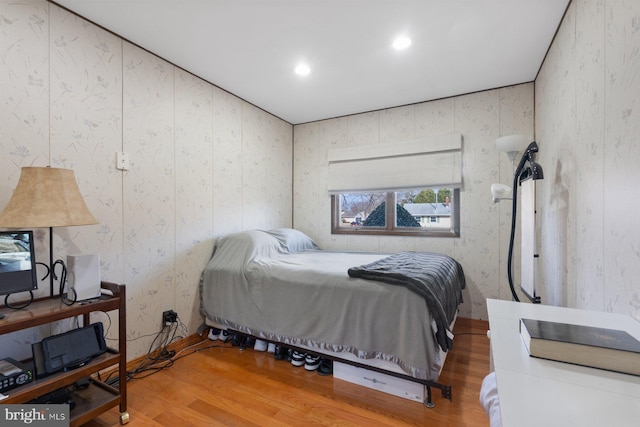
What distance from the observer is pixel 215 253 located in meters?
2.79

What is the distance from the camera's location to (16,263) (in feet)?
4.66

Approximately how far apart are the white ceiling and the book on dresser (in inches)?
75.3

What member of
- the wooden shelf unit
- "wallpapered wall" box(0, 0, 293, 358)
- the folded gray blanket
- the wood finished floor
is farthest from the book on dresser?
"wallpapered wall" box(0, 0, 293, 358)

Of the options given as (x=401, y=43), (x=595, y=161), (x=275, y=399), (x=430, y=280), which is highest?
(x=401, y=43)

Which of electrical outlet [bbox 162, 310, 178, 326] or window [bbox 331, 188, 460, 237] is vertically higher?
window [bbox 331, 188, 460, 237]

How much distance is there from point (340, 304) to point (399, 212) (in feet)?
6.05

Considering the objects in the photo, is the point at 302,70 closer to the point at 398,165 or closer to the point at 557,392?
the point at 398,165

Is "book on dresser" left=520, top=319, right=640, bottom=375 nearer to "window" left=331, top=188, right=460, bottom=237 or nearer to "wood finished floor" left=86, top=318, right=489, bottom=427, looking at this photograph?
"wood finished floor" left=86, top=318, right=489, bottom=427

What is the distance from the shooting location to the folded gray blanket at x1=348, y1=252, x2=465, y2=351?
1711mm

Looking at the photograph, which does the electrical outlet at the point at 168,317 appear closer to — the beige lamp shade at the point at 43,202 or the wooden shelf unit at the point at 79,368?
the wooden shelf unit at the point at 79,368

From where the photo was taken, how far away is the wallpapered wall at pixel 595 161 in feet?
3.43

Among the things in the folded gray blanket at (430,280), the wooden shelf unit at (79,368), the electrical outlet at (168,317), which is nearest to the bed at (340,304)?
the folded gray blanket at (430,280)

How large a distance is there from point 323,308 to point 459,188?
205 centimetres

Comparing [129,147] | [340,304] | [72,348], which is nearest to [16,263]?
[72,348]
